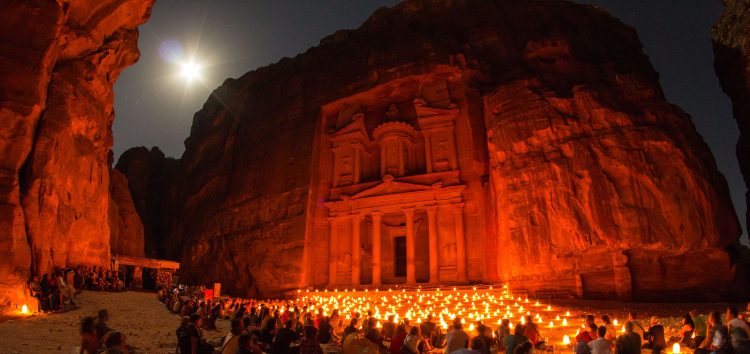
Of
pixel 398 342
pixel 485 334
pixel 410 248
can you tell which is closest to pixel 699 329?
pixel 485 334

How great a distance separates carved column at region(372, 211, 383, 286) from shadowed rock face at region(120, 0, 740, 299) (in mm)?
3386

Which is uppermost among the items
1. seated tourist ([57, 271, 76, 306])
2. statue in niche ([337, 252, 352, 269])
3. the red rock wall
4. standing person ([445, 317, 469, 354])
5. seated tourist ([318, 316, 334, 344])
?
the red rock wall

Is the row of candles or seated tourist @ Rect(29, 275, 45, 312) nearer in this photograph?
seated tourist @ Rect(29, 275, 45, 312)

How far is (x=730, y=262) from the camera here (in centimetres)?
1970

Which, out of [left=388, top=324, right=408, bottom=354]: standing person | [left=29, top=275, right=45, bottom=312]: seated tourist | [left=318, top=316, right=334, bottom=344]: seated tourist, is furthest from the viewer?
[left=29, top=275, right=45, bottom=312]: seated tourist

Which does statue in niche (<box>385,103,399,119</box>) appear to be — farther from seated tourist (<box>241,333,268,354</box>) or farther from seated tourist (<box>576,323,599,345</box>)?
seated tourist (<box>241,333,268,354</box>)

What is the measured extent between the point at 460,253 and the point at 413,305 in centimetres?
673

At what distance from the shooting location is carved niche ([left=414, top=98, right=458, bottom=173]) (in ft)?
101

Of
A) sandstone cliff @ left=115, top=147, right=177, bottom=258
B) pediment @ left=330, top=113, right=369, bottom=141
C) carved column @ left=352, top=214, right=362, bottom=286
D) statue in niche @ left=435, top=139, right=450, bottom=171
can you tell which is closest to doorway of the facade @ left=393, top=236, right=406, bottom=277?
carved column @ left=352, top=214, right=362, bottom=286

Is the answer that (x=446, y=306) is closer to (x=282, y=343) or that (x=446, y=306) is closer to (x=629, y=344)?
(x=629, y=344)

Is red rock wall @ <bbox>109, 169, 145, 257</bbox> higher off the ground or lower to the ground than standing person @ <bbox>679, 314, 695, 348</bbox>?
higher

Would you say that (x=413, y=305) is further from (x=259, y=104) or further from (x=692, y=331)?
(x=259, y=104)

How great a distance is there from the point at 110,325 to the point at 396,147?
2143 cm

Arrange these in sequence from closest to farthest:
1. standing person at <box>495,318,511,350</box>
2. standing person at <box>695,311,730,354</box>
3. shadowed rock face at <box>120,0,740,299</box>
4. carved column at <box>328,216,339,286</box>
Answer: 1. standing person at <box>695,311,730,354</box>
2. standing person at <box>495,318,511,350</box>
3. shadowed rock face at <box>120,0,740,299</box>
4. carved column at <box>328,216,339,286</box>
